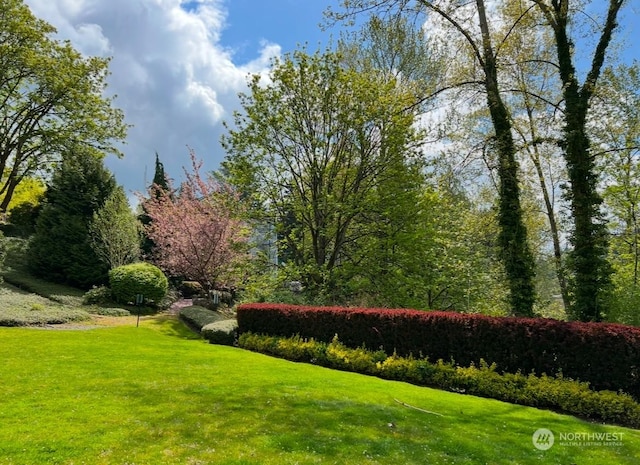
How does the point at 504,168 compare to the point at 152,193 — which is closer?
the point at 504,168

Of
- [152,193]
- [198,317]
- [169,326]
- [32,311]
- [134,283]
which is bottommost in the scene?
[169,326]

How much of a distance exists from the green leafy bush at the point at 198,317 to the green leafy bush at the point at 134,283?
2003 mm

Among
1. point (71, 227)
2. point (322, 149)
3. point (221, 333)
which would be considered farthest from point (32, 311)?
point (322, 149)

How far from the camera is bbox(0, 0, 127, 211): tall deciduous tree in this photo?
62.4ft

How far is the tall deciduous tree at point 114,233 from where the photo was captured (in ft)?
59.2

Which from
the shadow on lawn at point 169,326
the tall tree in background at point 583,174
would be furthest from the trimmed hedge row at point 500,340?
the shadow on lawn at point 169,326

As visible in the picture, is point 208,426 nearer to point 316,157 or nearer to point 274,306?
point 274,306

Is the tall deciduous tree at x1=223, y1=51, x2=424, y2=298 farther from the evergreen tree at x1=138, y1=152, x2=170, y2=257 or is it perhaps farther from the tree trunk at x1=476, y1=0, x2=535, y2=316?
the evergreen tree at x1=138, y1=152, x2=170, y2=257

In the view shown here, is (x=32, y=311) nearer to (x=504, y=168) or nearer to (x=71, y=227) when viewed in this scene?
(x=71, y=227)

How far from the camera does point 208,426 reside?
186 inches

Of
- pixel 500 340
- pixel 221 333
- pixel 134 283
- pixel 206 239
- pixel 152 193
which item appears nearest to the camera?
pixel 500 340

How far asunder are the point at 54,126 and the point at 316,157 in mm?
15687

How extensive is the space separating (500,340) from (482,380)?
32.5 inches

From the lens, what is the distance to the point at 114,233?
59.4 ft
